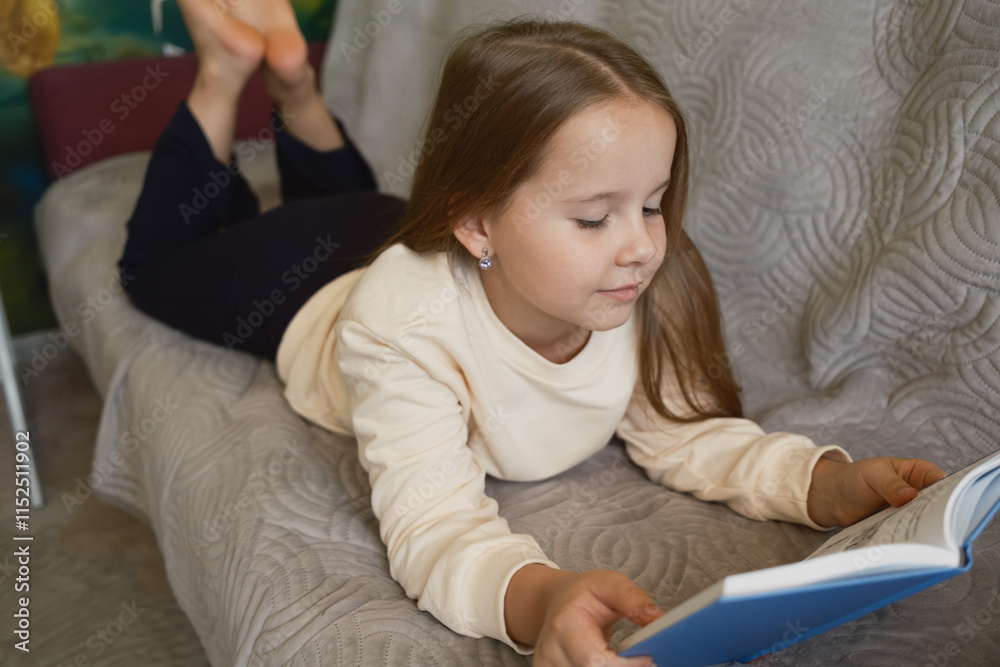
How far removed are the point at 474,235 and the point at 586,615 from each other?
0.37 meters

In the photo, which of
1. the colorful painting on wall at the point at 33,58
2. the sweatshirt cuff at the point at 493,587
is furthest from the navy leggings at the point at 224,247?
the colorful painting on wall at the point at 33,58

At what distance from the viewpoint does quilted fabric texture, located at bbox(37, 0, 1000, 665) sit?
706mm

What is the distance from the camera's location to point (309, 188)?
4.51 feet

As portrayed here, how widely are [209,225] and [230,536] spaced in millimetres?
567

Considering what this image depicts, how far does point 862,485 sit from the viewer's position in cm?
70

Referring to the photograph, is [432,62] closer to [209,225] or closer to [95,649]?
[209,225]

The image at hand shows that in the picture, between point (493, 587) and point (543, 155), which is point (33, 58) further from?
point (493, 587)

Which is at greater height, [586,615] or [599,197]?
[599,197]

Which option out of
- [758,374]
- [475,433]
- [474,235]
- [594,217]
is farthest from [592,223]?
[758,374]

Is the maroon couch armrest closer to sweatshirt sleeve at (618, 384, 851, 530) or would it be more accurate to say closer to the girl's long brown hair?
the girl's long brown hair

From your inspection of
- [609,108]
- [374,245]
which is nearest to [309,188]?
[374,245]

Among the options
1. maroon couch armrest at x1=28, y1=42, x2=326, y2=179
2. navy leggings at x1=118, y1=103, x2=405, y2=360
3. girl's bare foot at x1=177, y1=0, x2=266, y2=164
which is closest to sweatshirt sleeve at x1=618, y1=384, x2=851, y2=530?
navy leggings at x1=118, y1=103, x2=405, y2=360

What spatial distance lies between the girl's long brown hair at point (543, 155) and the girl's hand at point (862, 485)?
0.16 meters

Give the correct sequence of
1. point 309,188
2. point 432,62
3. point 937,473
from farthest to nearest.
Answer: point 432,62 < point 309,188 < point 937,473
